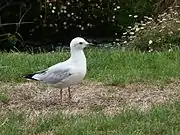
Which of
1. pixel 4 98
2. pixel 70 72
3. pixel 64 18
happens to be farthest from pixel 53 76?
pixel 64 18

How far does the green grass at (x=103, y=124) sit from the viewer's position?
5.42 meters

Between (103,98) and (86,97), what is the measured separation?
20cm

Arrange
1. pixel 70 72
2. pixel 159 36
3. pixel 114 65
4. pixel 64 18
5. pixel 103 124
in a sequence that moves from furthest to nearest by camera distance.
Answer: pixel 64 18
pixel 159 36
pixel 114 65
pixel 70 72
pixel 103 124

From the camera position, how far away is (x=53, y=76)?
637cm

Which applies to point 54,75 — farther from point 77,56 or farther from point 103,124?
point 103,124

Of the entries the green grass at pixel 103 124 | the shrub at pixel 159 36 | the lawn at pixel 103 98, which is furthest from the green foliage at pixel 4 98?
the shrub at pixel 159 36

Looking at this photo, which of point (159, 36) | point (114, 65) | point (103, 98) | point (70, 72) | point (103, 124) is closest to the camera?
point (103, 124)

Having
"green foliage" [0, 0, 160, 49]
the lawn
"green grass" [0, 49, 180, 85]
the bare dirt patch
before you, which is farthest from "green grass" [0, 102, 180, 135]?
"green foliage" [0, 0, 160, 49]

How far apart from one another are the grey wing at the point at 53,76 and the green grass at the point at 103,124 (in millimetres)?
482

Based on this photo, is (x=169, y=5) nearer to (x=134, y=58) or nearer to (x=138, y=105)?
(x=134, y=58)

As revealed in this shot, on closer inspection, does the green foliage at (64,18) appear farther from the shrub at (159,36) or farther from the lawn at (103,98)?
the lawn at (103,98)

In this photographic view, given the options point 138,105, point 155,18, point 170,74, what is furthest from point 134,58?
point 155,18

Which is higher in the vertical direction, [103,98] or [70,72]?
[70,72]

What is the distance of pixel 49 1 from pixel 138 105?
1021 cm
